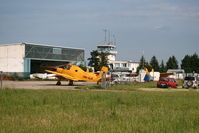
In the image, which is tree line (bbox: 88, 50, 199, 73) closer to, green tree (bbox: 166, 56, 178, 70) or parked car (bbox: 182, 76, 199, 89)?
green tree (bbox: 166, 56, 178, 70)

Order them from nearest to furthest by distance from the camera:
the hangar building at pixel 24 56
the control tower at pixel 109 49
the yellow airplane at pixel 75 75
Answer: the yellow airplane at pixel 75 75 < the hangar building at pixel 24 56 < the control tower at pixel 109 49

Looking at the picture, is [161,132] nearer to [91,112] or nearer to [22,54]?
[91,112]

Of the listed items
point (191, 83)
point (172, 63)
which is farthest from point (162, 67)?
point (191, 83)

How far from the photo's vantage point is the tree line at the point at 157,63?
9731 centimetres

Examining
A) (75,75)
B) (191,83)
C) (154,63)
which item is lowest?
(191,83)

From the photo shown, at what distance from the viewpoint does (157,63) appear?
127m

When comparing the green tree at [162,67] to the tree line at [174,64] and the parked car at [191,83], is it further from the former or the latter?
the parked car at [191,83]

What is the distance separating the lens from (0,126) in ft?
26.8

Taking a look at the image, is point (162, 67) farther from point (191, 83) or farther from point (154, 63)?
point (191, 83)

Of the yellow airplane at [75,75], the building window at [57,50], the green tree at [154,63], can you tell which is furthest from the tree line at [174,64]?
the yellow airplane at [75,75]

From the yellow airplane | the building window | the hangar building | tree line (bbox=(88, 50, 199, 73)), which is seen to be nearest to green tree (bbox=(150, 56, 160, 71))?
tree line (bbox=(88, 50, 199, 73))

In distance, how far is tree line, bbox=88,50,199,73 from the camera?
97.3 m

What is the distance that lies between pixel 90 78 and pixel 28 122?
30856 mm

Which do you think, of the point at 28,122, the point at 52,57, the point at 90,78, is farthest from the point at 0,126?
the point at 52,57
